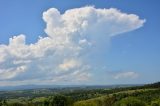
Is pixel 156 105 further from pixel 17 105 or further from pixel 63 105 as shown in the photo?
pixel 17 105

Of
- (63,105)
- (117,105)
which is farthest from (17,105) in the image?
(117,105)

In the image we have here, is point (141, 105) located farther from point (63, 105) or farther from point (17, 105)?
point (17, 105)

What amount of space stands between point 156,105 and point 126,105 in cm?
1627

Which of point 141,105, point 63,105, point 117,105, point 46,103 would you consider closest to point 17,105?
point 46,103

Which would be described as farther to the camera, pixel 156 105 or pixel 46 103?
pixel 46 103

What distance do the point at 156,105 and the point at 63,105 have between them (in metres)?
49.6

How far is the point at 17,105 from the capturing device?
19462 cm

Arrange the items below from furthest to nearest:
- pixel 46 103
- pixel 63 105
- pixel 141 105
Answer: pixel 46 103 → pixel 63 105 → pixel 141 105

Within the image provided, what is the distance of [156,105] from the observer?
569 ft

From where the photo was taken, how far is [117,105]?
18312 cm

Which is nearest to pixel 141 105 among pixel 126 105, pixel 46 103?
pixel 126 105

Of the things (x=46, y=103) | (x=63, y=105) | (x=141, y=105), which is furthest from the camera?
(x=46, y=103)

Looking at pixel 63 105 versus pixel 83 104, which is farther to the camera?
pixel 83 104

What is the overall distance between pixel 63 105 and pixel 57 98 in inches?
199
